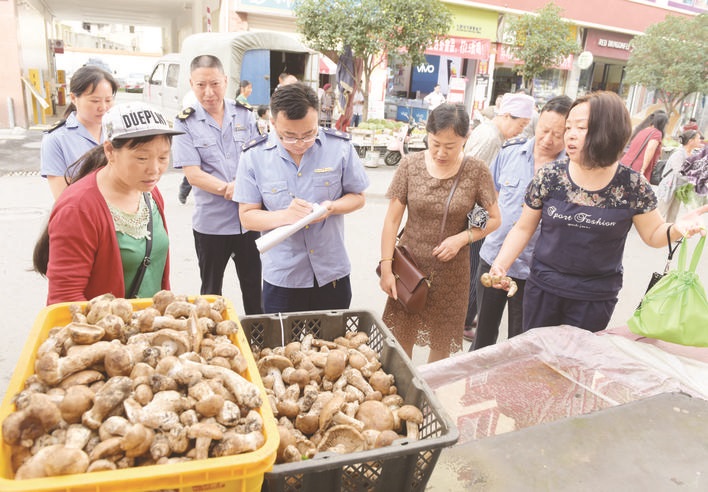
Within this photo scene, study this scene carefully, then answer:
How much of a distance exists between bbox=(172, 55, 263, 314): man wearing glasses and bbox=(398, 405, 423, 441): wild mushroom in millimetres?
2187

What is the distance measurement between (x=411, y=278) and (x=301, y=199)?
73 centimetres

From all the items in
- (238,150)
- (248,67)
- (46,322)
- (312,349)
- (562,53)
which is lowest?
(312,349)

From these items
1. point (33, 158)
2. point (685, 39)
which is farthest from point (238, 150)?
point (685, 39)

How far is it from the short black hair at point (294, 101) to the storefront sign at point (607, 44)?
74.0ft

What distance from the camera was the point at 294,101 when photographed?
2.30 metres

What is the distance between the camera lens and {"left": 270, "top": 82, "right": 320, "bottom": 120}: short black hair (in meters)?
2.30

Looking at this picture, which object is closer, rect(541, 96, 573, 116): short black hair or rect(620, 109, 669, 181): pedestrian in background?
rect(541, 96, 573, 116): short black hair

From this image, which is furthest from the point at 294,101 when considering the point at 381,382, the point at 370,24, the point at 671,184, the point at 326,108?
the point at 326,108

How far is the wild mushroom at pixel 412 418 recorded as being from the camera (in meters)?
1.44

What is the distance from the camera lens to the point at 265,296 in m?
2.79

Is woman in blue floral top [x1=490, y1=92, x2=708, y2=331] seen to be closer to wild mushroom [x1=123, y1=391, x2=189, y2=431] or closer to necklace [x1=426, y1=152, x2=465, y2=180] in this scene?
necklace [x1=426, y1=152, x2=465, y2=180]

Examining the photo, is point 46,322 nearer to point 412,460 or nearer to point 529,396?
point 412,460

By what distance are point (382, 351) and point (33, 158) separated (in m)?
10.1

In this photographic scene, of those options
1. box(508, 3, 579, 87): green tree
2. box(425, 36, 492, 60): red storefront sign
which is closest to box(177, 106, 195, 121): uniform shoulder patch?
box(425, 36, 492, 60): red storefront sign
